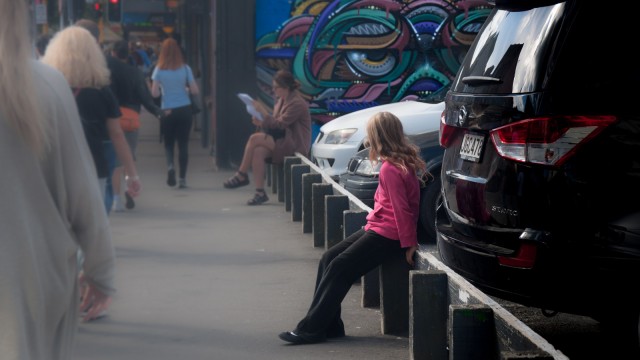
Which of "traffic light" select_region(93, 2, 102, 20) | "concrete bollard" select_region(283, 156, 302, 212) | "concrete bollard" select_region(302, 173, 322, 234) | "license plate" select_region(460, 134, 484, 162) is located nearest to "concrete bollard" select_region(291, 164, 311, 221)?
"concrete bollard" select_region(283, 156, 302, 212)

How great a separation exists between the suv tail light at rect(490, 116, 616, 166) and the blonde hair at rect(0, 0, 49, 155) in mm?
2761

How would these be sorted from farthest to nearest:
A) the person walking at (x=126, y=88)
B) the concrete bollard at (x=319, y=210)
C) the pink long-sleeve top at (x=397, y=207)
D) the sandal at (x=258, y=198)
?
the sandal at (x=258, y=198)
the person walking at (x=126, y=88)
the concrete bollard at (x=319, y=210)
the pink long-sleeve top at (x=397, y=207)

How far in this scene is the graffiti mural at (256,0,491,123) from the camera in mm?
18000

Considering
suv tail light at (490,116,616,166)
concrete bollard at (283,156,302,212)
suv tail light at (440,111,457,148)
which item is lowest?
concrete bollard at (283,156,302,212)

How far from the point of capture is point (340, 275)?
6.86 metres

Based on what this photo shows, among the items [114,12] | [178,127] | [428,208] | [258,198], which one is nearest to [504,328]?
[428,208]

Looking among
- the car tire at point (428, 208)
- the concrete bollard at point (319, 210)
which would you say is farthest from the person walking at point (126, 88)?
the car tire at point (428, 208)

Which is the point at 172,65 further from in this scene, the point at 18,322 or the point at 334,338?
the point at 18,322

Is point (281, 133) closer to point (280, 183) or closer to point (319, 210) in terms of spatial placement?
point (280, 183)

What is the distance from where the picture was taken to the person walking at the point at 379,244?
268 inches

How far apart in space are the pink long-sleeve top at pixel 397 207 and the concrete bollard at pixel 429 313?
0.83 metres

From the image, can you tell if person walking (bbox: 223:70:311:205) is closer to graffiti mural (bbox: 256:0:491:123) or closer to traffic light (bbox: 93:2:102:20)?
graffiti mural (bbox: 256:0:491:123)

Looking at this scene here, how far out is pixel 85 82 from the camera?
809 centimetres

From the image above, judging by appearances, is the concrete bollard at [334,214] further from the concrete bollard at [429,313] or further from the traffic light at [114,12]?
the traffic light at [114,12]
